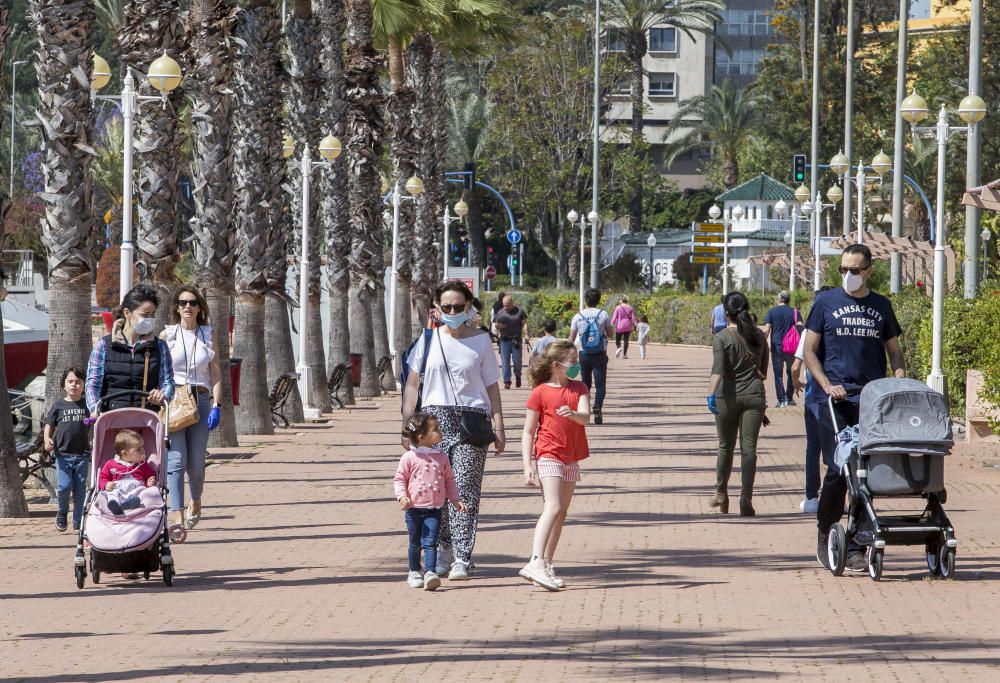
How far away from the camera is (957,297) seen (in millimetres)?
23094

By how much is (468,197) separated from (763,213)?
19203 mm

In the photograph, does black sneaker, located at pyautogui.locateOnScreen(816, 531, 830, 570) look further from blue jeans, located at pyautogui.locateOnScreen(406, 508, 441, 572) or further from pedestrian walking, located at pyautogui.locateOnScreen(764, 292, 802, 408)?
pedestrian walking, located at pyautogui.locateOnScreen(764, 292, 802, 408)

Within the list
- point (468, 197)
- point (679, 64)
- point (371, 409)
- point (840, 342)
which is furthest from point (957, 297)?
point (679, 64)

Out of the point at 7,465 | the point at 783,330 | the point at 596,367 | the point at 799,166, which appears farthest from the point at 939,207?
the point at 799,166

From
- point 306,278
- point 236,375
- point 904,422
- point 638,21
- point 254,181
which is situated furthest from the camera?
point 638,21

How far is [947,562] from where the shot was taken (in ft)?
32.2

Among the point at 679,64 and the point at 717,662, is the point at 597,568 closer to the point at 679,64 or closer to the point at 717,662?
Result: the point at 717,662

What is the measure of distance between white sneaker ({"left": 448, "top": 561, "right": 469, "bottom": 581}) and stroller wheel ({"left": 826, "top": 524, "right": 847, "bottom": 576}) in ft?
7.36

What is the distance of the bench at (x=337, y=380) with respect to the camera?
28797 mm

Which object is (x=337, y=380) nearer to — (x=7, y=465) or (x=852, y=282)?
(x=7, y=465)

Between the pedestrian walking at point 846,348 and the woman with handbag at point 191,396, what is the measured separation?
438cm

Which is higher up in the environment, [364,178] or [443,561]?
[364,178]

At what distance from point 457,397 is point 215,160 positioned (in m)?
10.7

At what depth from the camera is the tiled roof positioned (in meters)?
92.0
